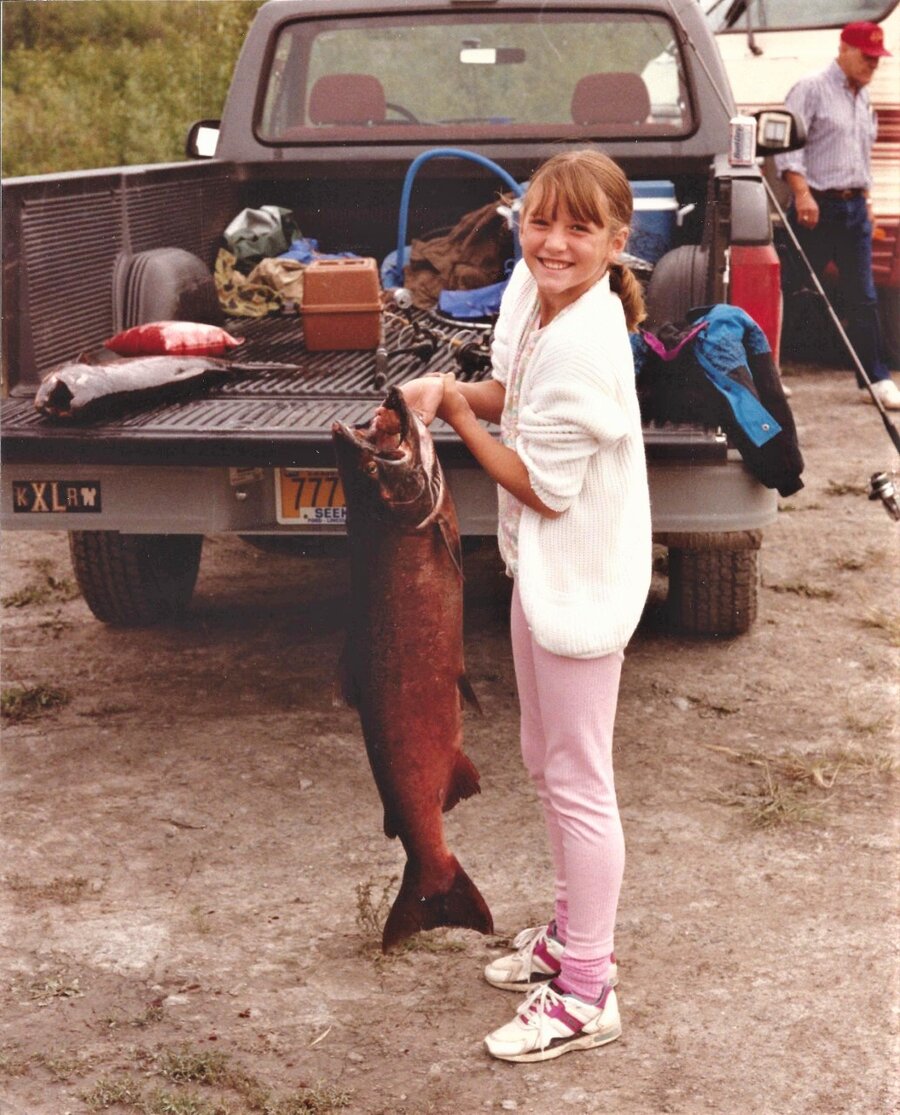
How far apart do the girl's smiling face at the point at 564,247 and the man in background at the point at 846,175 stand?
599 cm

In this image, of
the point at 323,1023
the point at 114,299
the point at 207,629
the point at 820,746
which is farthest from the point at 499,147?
the point at 323,1023

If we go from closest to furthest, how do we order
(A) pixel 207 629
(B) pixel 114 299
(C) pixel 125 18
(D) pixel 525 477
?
(D) pixel 525 477, (B) pixel 114 299, (A) pixel 207 629, (C) pixel 125 18

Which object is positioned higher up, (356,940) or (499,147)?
(499,147)

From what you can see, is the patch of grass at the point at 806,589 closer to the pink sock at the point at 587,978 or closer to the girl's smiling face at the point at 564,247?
the pink sock at the point at 587,978

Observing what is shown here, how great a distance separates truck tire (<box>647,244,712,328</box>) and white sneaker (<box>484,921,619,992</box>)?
6.91ft

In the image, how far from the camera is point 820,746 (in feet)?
14.5

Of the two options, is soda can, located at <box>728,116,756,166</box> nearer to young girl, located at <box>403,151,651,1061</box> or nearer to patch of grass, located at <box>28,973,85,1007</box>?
young girl, located at <box>403,151,651,1061</box>

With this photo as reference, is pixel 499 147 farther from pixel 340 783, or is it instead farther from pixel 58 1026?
pixel 58 1026

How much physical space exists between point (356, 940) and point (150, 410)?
1.57 meters

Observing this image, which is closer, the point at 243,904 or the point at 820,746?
the point at 243,904

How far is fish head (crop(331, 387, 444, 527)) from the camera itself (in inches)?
101

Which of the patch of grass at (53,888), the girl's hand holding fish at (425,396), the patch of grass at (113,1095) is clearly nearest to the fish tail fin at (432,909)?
the patch of grass at (113,1095)

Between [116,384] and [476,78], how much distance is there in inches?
108

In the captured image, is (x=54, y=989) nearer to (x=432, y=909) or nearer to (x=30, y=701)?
(x=432, y=909)
